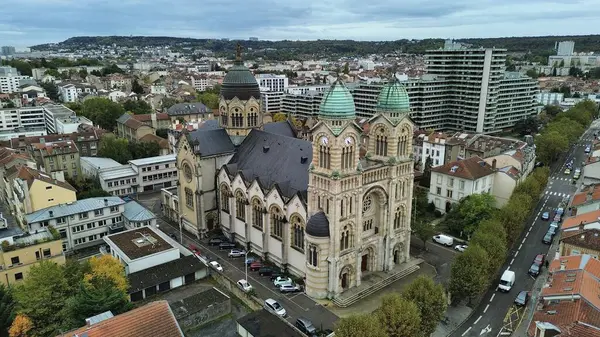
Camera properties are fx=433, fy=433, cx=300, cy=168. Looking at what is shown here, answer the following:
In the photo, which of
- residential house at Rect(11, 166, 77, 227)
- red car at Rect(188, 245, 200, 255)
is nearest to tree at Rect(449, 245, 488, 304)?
red car at Rect(188, 245, 200, 255)

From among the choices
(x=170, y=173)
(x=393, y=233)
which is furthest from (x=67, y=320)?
(x=170, y=173)

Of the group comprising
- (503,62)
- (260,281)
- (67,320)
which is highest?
(503,62)

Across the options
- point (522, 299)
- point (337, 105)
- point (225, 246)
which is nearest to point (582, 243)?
point (522, 299)

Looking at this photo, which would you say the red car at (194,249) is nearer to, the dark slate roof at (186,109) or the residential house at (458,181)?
the residential house at (458,181)

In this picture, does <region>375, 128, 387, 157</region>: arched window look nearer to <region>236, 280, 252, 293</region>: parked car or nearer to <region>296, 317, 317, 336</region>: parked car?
<region>296, 317, 317, 336</region>: parked car

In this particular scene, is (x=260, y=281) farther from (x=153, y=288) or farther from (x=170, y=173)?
(x=170, y=173)

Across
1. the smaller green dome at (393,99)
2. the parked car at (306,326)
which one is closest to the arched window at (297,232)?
the parked car at (306,326)
